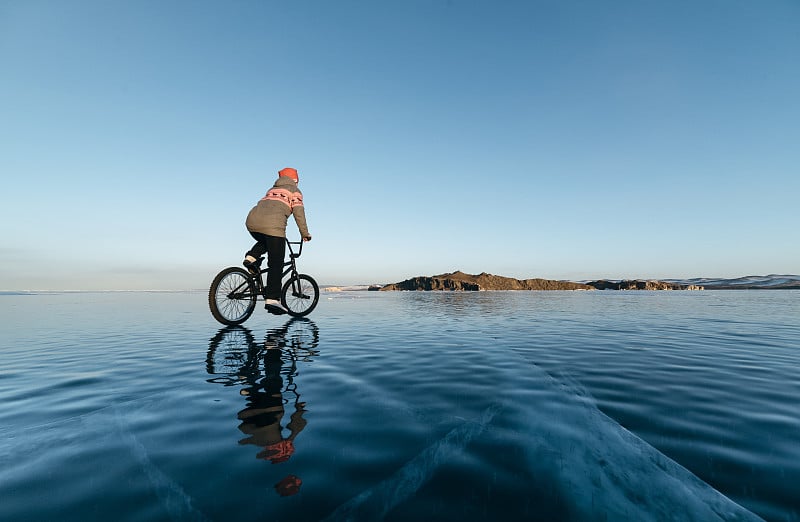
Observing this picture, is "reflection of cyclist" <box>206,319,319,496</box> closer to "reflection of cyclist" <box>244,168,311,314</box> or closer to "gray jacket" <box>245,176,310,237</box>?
"reflection of cyclist" <box>244,168,311,314</box>

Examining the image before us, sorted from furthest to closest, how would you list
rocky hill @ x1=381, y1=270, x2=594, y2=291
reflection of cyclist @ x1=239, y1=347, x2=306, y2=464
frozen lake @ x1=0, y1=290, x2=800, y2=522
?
1. rocky hill @ x1=381, y1=270, x2=594, y2=291
2. reflection of cyclist @ x1=239, y1=347, x2=306, y2=464
3. frozen lake @ x1=0, y1=290, x2=800, y2=522

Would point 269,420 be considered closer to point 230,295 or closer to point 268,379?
point 268,379

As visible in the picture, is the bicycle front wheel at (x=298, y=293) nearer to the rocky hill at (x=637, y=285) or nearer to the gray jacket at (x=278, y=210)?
the gray jacket at (x=278, y=210)

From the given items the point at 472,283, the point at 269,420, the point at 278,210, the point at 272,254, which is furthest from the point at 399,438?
the point at 472,283

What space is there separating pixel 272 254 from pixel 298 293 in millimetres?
2458

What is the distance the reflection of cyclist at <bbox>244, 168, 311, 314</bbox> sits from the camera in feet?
30.4

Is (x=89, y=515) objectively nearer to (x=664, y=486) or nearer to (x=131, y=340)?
(x=664, y=486)

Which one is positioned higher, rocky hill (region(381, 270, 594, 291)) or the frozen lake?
rocky hill (region(381, 270, 594, 291))

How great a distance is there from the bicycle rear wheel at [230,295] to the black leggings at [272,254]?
0.59 m

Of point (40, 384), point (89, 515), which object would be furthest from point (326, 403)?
point (40, 384)

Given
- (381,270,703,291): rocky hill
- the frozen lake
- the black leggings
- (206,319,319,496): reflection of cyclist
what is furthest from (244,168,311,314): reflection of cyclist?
(381,270,703,291): rocky hill

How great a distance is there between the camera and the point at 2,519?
1.64 meters

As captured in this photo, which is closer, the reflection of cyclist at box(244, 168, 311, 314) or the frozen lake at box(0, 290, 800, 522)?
the frozen lake at box(0, 290, 800, 522)

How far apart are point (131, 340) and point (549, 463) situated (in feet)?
30.4
